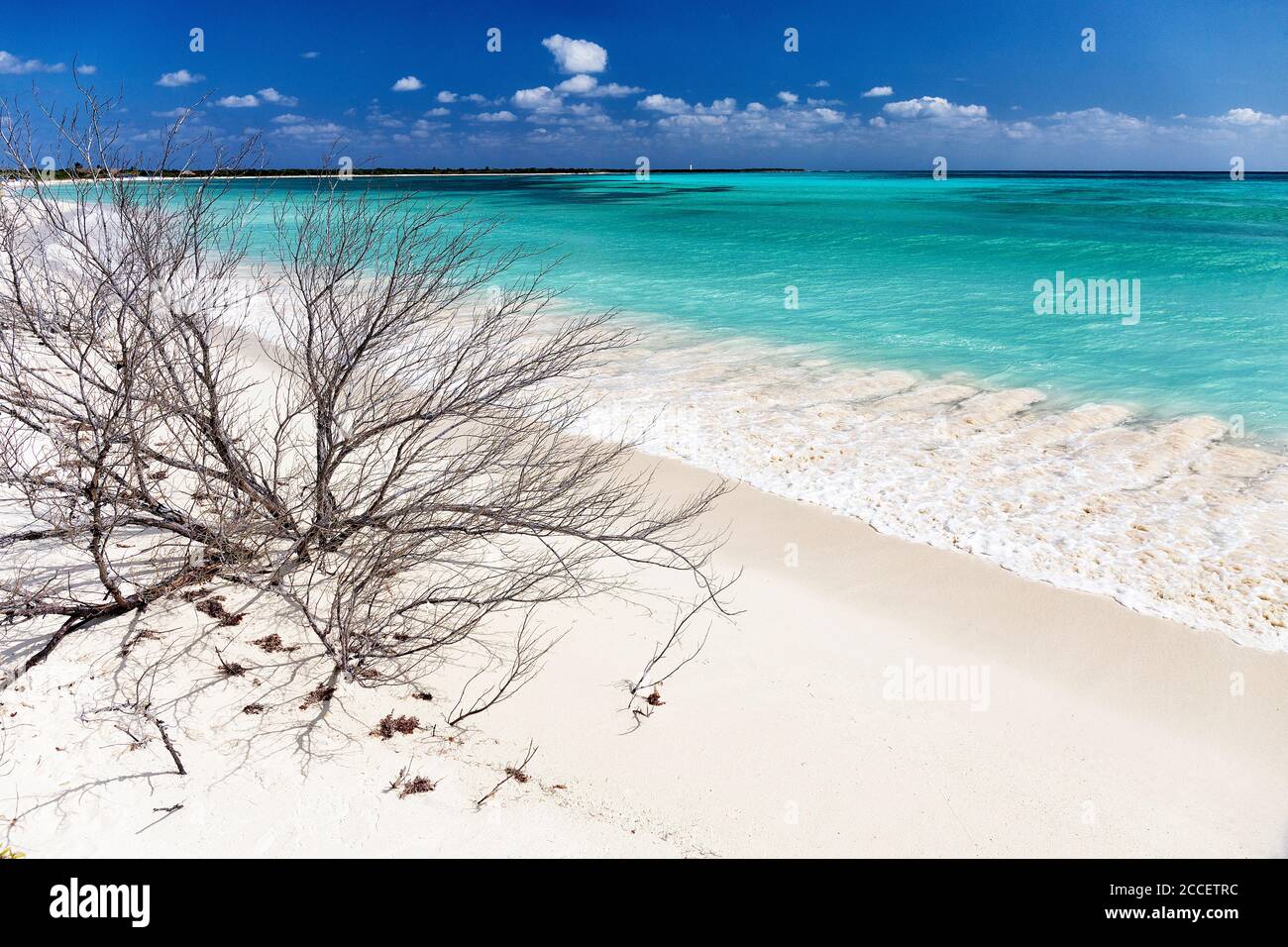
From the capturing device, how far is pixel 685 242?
32531 mm

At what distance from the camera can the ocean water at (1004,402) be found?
22.6ft

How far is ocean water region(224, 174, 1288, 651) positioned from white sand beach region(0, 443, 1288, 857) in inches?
54.6

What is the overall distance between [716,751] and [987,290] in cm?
1955

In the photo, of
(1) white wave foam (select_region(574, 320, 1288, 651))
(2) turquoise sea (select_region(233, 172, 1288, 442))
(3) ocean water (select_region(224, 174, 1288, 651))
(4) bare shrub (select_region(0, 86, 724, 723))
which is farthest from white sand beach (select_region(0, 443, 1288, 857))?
(2) turquoise sea (select_region(233, 172, 1288, 442))

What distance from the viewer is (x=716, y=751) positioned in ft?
14.3

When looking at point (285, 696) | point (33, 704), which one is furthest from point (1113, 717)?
point (33, 704)

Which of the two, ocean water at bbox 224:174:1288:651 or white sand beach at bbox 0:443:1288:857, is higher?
ocean water at bbox 224:174:1288:651

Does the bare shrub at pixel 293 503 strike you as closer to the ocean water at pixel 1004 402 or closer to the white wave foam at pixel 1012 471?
the ocean water at pixel 1004 402


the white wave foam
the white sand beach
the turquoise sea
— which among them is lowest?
the white sand beach

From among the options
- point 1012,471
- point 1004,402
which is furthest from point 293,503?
point 1004,402

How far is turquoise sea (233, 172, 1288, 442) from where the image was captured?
40.9ft

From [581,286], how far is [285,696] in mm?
17867

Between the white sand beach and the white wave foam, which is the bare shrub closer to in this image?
the white sand beach
